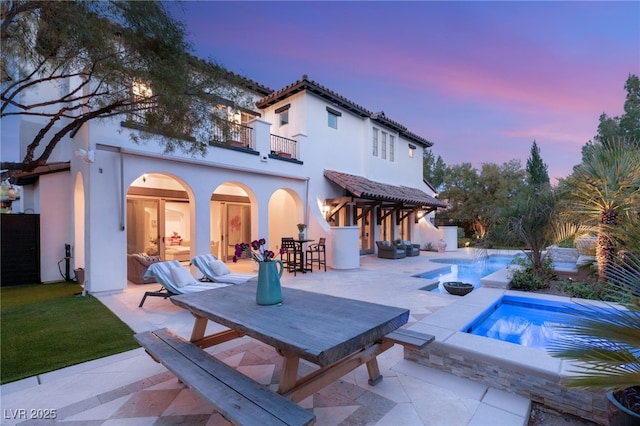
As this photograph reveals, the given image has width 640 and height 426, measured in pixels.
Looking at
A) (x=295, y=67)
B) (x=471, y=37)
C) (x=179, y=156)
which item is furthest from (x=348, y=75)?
(x=179, y=156)

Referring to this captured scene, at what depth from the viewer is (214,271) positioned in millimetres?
7105

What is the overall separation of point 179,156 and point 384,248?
9921 mm

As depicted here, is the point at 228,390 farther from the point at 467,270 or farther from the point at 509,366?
the point at 467,270

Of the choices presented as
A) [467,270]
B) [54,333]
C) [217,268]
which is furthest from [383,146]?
[54,333]

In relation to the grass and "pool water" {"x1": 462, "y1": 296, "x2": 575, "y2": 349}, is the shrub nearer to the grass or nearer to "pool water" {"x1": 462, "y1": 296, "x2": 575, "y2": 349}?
"pool water" {"x1": 462, "y1": 296, "x2": 575, "y2": 349}

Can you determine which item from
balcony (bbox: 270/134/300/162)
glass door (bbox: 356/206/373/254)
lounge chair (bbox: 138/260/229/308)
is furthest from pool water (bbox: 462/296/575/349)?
glass door (bbox: 356/206/373/254)

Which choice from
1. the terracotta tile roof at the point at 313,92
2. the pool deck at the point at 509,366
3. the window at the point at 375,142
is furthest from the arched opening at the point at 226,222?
the pool deck at the point at 509,366

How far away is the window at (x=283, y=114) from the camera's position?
42.1 ft

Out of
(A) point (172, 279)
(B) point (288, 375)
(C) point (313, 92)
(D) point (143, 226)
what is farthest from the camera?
(C) point (313, 92)

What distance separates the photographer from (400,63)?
36.4ft

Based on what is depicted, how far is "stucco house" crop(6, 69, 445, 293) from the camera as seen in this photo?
291 inches

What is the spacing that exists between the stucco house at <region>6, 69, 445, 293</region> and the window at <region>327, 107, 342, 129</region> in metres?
0.05

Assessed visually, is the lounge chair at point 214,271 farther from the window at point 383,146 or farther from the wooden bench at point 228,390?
the window at point 383,146

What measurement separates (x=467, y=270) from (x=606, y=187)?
6.75 metres
